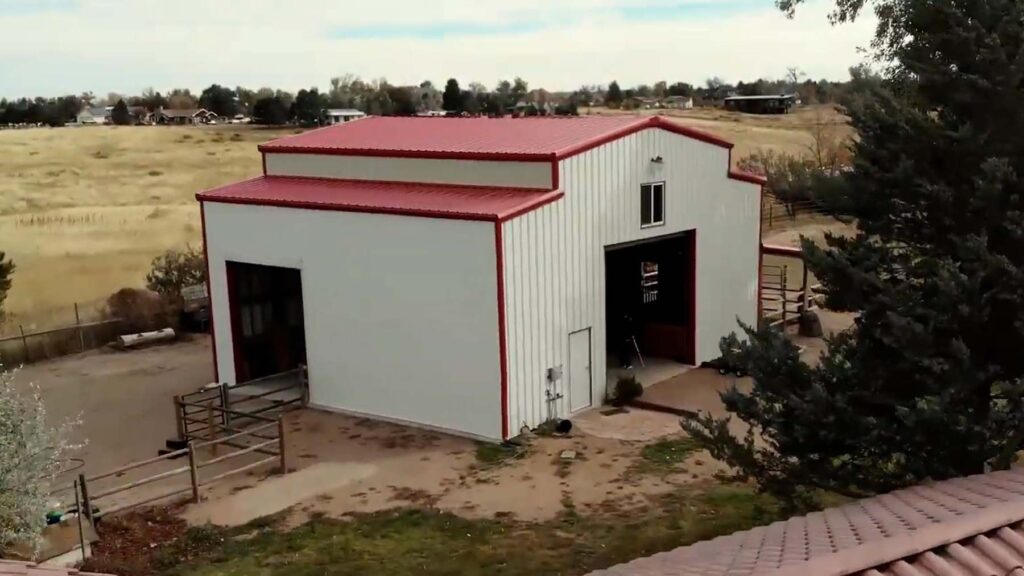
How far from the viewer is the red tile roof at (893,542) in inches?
202

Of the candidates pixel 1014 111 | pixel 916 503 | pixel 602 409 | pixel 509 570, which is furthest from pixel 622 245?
pixel 916 503

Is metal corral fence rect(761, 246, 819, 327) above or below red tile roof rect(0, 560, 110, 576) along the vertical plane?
below

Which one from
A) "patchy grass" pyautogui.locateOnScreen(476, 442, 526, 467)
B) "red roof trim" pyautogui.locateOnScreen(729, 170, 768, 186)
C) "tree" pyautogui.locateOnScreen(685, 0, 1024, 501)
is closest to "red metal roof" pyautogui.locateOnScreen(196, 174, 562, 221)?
"patchy grass" pyautogui.locateOnScreen(476, 442, 526, 467)

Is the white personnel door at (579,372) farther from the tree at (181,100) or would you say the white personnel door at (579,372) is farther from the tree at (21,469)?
the tree at (181,100)

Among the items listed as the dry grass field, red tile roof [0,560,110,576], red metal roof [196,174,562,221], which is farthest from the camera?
the dry grass field

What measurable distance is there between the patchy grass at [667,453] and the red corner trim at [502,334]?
2347 millimetres

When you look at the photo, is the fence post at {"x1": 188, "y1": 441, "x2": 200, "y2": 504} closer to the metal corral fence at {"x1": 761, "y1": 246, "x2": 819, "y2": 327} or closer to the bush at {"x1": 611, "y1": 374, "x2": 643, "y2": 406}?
the bush at {"x1": 611, "y1": 374, "x2": 643, "y2": 406}

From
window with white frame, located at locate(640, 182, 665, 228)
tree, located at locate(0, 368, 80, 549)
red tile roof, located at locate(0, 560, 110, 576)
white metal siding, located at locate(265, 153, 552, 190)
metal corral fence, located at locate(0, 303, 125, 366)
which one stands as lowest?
metal corral fence, located at locate(0, 303, 125, 366)

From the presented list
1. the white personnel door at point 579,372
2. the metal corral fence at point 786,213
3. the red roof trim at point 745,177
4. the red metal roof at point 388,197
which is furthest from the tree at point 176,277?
the metal corral fence at point 786,213

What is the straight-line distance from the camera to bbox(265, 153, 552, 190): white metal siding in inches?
704

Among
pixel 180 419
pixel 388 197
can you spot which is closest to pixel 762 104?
pixel 388 197

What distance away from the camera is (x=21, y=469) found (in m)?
10.7

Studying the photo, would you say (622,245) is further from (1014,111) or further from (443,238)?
(1014,111)

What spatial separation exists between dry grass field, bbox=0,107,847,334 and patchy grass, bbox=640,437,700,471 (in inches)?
619
